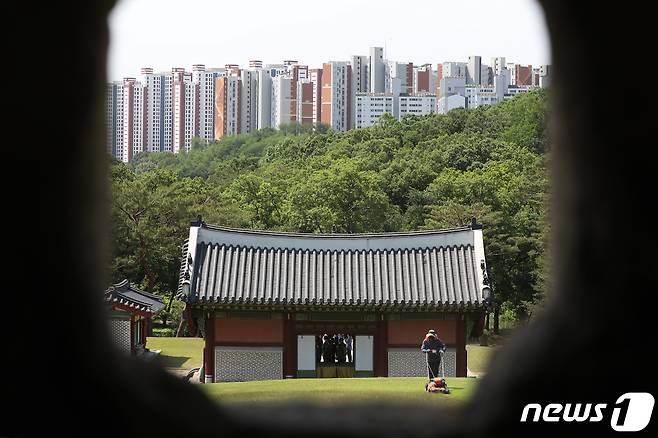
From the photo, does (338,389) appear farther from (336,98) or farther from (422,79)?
(422,79)

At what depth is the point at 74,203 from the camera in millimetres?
3334

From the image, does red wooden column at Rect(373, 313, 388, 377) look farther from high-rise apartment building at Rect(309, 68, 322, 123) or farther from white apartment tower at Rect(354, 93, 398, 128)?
high-rise apartment building at Rect(309, 68, 322, 123)

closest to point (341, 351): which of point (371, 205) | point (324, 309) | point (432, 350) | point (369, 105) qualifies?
point (324, 309)

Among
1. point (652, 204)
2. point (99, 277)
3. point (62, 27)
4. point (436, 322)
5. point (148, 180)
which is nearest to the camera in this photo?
point (652, 204)

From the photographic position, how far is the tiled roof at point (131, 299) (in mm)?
16812

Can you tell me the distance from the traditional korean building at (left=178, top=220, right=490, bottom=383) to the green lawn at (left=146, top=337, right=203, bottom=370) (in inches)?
84.1

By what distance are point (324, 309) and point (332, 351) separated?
3.27ft

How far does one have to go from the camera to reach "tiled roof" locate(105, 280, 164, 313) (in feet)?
55.2

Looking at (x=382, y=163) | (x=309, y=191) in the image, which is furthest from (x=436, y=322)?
(x=382, y=163)

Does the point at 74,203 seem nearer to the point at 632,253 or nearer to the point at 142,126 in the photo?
the point at 632,253

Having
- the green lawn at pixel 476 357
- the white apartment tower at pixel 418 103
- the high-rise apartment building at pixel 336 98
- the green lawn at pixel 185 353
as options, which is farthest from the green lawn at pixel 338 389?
the white apartment tower at pixel 418 103

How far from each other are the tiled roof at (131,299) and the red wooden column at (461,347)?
6133mm

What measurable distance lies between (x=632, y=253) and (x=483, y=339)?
22.8 meters

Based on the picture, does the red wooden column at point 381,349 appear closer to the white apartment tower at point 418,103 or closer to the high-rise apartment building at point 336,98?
the high-rise apartment building at point 336,98
